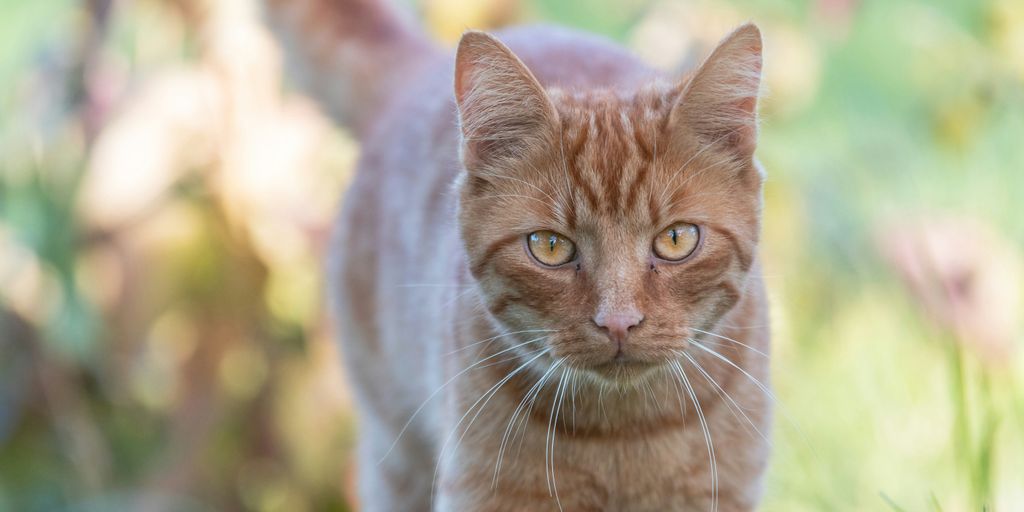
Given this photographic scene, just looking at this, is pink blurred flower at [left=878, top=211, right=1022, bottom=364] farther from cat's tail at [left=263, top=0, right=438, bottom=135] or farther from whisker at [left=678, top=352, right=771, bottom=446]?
cat's tail at [left=263, top=0, right=438, bottom=135]

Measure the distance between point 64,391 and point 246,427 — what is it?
2.12ft

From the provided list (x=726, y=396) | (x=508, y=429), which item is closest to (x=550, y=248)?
(x=508, y=429)

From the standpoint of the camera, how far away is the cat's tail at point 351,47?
3342 millimetres

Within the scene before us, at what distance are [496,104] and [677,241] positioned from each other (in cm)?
42

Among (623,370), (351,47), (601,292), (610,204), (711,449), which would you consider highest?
(351,47)

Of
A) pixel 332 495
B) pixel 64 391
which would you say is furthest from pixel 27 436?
pixel 332 495

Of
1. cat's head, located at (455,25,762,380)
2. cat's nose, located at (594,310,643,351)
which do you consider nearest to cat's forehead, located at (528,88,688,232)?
cat's head, located at (455,25,762,380)

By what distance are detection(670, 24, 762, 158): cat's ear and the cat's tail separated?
135 cm

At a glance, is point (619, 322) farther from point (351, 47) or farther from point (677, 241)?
point (351, 47)

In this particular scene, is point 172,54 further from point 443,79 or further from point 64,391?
point 443,79

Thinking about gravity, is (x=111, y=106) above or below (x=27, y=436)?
above

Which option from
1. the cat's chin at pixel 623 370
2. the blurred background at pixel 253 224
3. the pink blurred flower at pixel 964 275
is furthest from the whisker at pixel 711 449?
the blurred background at pixel 253 224

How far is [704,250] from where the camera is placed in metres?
2.07

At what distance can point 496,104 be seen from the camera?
2160 millimetres
